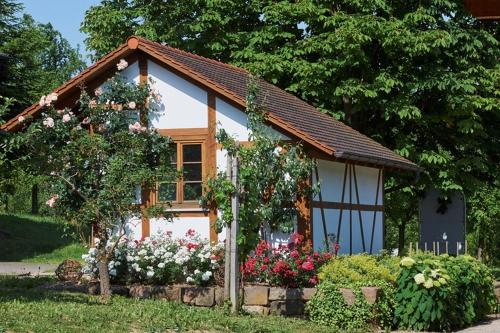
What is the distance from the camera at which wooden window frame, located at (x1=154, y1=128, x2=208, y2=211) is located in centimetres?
1884

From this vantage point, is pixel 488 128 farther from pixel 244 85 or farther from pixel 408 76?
pixel 244 85

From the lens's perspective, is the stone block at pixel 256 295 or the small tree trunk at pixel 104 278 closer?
the small tree trunk at pixel 104 278

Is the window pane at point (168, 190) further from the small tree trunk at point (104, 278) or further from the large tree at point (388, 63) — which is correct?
the large tree at point (388, 63)

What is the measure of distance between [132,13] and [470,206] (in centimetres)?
1631

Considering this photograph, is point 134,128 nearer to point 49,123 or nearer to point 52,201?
point 49,123

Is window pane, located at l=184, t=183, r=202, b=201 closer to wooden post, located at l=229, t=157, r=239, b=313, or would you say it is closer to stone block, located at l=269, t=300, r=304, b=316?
stone block, located at l=269, t=300, r=304, b=316

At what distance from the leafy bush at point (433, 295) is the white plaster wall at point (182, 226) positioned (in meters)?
5.00

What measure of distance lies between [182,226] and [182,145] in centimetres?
171

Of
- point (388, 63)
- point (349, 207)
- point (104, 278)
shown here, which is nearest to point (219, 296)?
point (104, 278)

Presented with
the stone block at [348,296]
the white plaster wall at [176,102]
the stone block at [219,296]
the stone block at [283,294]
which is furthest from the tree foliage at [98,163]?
the stone block at [348,296]

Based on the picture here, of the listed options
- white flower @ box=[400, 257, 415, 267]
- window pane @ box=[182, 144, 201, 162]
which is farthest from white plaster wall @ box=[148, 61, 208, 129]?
white flower @ box=[400, 257, 415, 267]

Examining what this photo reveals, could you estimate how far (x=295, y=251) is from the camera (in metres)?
15.9

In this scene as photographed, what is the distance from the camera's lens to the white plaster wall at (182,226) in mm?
18641

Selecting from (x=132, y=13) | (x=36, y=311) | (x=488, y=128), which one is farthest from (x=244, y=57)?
(x=36, y=311)
